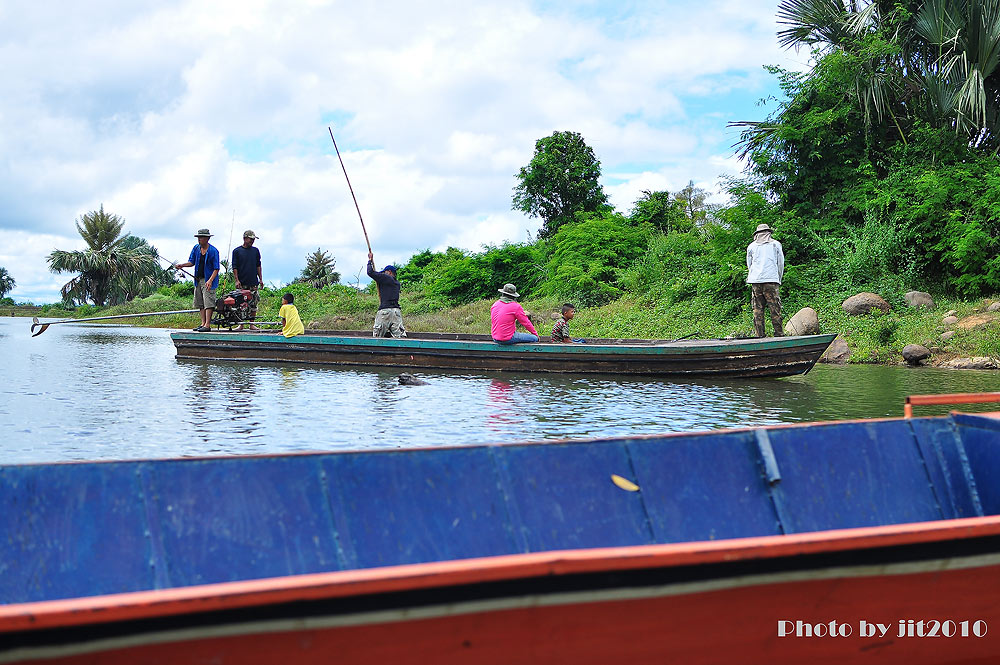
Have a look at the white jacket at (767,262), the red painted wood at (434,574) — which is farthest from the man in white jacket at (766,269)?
the red painted wood at (434,574)

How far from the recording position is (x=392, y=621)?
2092mm

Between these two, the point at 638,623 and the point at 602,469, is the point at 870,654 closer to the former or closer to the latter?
the point at 638,623

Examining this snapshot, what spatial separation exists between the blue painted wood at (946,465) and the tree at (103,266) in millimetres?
54071

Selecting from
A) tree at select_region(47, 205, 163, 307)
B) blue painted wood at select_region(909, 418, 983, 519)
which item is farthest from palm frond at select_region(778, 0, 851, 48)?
tree at select_region(47, 205, 163, 307)

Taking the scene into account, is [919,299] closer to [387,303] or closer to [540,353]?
[540,353]

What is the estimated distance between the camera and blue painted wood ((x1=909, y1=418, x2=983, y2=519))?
3799 millimetres

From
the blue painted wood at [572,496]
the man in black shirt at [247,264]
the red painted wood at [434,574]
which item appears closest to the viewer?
the red painted wood at [434,574]

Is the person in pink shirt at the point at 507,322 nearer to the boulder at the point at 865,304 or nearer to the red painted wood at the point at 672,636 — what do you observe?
the boulder at the point at 865,304

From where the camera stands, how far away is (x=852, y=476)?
A: 12.7 feet

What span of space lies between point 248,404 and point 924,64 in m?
20.2

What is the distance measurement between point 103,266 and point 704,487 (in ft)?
185

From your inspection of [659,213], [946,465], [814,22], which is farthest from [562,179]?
[946,465]

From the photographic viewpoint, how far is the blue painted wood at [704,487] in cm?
360

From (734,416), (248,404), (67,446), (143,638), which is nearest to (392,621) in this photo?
(143,638)
